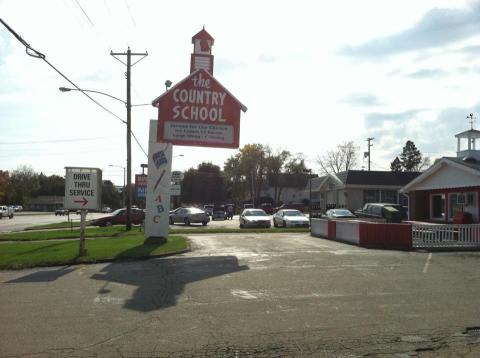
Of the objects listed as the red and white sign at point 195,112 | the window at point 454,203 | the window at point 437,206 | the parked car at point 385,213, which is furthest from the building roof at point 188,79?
the window at point 437,206

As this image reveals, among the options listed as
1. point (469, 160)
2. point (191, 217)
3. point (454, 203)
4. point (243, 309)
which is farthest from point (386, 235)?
point (191, 217)

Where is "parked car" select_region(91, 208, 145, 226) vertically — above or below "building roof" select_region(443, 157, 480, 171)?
below

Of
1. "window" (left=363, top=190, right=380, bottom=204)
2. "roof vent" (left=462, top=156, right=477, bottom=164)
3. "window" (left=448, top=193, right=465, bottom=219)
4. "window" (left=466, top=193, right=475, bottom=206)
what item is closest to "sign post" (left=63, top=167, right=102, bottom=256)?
"window" (left=466, top=193, right=475, bottom=206)

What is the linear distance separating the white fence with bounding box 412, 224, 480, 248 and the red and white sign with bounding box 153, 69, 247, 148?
8083 millimetres

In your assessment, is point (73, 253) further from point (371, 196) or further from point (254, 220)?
point (371, 196)

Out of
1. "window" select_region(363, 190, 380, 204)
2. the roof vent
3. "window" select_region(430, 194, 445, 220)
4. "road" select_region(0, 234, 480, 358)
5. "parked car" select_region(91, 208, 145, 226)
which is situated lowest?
"road" select_region(0, 234, 480, 358)

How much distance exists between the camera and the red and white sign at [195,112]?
1950 cm

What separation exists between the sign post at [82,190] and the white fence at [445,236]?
37.3 feet

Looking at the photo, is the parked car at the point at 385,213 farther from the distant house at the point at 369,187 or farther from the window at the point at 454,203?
the distant house at the point at 369,187

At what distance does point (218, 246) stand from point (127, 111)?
16.3 m

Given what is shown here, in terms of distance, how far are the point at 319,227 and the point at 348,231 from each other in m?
4.00

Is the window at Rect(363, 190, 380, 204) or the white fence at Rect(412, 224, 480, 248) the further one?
the window at Rect(363, 190, 380, 204)

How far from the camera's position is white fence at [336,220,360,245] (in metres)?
20.1

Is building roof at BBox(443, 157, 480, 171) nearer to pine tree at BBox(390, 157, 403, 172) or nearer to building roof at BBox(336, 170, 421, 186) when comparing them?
building roof at BBox(336, 170, 421, 186)
